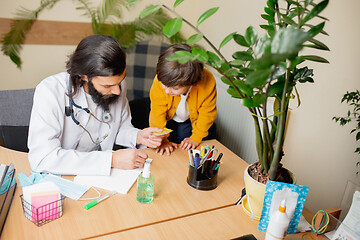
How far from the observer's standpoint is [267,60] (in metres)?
0.67

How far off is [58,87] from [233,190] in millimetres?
960

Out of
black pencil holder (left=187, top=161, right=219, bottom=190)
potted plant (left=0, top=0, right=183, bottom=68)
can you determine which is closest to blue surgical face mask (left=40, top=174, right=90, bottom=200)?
black pencil holder (left=187, top=161, right=219, bottom=190)

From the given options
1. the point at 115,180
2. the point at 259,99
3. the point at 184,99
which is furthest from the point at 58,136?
the point at 259,99

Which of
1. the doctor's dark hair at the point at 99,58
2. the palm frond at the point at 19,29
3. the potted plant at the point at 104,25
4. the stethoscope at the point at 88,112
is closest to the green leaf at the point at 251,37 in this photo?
the doctor's dark hair at the point at 99,58

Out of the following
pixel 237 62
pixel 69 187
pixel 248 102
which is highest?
pixel 237 62

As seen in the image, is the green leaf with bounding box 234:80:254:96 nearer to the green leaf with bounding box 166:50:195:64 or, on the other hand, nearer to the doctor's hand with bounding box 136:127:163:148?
the green leaf with bounding box 166:50:195:64

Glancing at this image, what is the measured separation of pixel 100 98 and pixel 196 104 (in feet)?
2.11

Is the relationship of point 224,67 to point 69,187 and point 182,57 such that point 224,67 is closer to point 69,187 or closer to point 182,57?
point 182,57

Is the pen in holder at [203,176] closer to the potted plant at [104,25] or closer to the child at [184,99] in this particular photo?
the child at [184,99]

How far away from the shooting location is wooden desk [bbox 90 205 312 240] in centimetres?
111

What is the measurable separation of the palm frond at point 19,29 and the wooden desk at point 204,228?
97.1 inches

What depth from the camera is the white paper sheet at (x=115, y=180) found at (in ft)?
4.41

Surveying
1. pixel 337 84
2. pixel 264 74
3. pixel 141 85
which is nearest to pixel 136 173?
pixel 264 74

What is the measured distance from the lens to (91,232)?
109 centimetres
